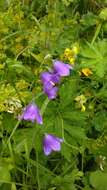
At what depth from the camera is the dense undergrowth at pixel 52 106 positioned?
1.87 meters

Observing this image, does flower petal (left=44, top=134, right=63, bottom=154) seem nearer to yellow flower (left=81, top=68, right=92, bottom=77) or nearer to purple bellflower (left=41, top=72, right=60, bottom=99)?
purple bellflower (left=41, top=72, right=60, bottom=99)

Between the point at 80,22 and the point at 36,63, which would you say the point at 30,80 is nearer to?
the point at 36,63

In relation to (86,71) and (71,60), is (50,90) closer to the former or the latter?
(71,60)

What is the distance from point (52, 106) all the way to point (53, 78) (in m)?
0.34

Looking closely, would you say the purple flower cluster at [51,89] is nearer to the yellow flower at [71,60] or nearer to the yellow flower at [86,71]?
the yellow flower at [71,60]

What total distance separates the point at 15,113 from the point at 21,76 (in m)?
0.27

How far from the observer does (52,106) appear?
1997 mm

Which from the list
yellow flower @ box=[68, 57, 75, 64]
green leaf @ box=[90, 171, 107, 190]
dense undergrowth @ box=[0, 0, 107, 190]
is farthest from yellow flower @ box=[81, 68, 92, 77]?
green leaf @ box=[90, 171, 107, 190]

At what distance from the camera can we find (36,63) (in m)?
2.37

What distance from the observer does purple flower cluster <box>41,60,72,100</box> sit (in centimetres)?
165

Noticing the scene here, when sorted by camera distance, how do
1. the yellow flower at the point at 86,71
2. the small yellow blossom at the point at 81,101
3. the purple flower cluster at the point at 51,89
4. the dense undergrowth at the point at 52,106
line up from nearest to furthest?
the purple flower cluster at the point at 51,89 < the dense undergrowth at the point at 52,106 < the small yellow blossom at the point at 81,101 < the yellow flower at the point at 86,71

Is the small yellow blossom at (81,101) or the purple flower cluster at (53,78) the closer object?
the purple flower cluster at (53,78)

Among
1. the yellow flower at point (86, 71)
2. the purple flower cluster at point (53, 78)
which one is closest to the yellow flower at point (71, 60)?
the yellow flower at point (86, 71)

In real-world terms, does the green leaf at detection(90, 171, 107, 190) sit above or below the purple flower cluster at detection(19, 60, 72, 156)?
below
